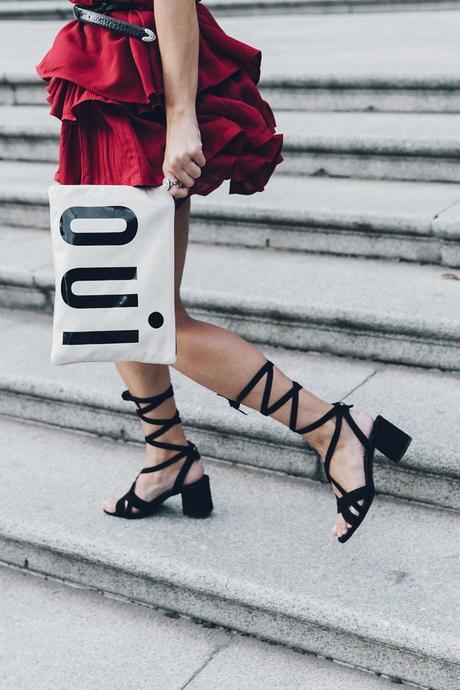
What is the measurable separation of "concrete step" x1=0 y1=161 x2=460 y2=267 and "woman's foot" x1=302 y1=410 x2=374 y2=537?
4.01 ft

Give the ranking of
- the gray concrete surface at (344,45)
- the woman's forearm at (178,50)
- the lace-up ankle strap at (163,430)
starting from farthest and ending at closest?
the gray concrete surface at (344,45) → the lace-up ankle strap at (163,430) → the woman's forearm at (178,50)

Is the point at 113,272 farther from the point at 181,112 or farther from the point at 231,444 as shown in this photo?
the point at 231,444

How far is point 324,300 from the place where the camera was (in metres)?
3.15

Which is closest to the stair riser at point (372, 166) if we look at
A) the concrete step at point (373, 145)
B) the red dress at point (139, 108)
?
the concrete step at point (373, 145)

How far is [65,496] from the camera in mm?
2785

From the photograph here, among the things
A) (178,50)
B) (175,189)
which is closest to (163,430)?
(175,189)

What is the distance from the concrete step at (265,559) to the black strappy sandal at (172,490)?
0.03m

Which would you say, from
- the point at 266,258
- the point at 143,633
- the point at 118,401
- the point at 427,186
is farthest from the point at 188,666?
the point at 427,186

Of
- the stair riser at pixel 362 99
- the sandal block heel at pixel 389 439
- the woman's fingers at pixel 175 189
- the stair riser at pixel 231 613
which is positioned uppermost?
the stair riser at pixel 362 99

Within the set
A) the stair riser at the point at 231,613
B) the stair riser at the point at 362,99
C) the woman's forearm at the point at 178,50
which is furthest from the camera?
the stair riser at the point at 362,99

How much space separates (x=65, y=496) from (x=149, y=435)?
0.43 m

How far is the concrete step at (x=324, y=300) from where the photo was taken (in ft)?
9.85

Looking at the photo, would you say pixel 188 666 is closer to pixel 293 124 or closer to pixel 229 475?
pixel 229 475

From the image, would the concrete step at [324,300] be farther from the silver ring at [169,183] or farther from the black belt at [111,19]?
the black belt at [111,19]
